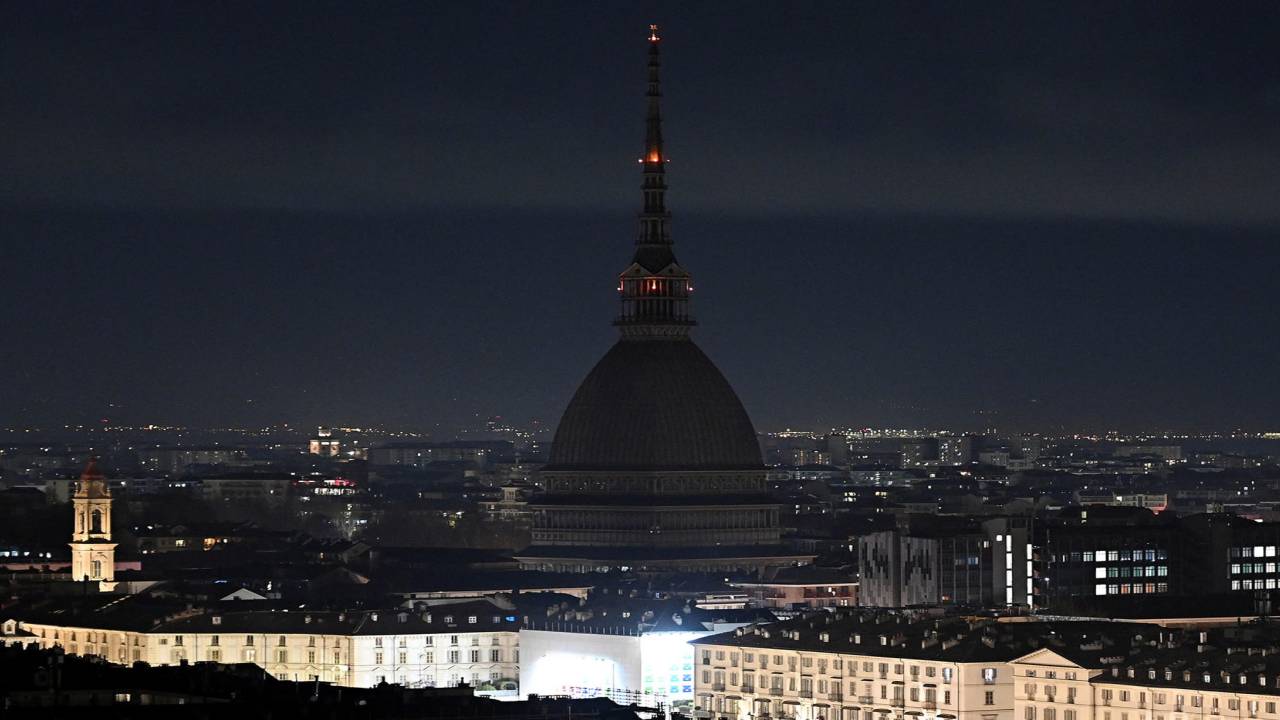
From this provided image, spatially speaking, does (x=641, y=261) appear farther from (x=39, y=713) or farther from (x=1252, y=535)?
(x=39, y=713)

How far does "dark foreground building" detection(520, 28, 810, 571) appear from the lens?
178 m

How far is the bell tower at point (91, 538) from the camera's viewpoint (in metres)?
156

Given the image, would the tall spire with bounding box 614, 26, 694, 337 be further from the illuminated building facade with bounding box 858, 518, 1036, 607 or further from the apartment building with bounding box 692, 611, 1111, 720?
the apartment building with bounding box 692, 611, 1111, 720

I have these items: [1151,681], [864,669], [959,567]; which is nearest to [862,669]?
[864,669]

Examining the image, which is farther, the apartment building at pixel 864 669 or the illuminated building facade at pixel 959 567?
the illuminated building facade at pixel 959 567

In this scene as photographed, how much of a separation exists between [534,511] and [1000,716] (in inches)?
3015

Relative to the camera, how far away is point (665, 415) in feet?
589

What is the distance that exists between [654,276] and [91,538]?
3046cm

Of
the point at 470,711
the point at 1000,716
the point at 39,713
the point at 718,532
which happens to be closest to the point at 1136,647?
the point at 1000,716

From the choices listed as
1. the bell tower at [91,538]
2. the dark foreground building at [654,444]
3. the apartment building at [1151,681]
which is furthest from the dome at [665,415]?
the apartment building at [1151,681]

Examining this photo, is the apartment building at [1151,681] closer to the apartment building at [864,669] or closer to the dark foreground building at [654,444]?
the apartment building at [864,669]

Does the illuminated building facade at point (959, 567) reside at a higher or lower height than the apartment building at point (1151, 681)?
higher

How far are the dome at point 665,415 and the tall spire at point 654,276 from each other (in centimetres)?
69

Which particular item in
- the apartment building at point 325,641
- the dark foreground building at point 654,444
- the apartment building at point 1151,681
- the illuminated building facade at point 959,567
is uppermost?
the dark foreground building at point 654,444
